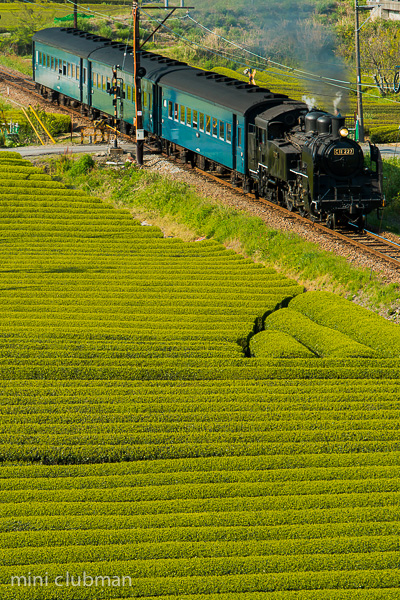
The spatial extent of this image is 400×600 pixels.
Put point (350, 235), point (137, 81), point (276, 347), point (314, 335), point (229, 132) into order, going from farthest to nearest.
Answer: point (137, 81), point (229, 132), point (350, 235), point (314, 335), point (276, 347)

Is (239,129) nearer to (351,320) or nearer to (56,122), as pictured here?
(351,320)

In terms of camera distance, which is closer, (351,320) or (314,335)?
(314,335)

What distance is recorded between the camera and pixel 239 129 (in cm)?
3198

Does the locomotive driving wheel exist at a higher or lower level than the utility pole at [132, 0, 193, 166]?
lower

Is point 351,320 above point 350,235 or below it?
below

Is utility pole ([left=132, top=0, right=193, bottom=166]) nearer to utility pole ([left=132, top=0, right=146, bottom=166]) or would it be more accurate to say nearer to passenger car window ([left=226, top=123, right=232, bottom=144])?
utility pole ([left=132, top=0, right=146, bottom=166])

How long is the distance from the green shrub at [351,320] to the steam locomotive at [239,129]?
172 inches

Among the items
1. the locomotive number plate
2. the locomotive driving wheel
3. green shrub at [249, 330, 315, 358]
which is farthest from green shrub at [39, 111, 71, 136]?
green shrub at [249, 330, 315, 358]

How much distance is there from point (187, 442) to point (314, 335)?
7.27 m

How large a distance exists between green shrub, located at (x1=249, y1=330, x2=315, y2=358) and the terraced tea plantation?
7cm

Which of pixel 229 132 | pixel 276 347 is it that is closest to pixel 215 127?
pixel 229 132

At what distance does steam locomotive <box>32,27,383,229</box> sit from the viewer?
2691 cm

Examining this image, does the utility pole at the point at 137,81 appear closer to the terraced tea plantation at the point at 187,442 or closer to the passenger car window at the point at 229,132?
the passenger car window at the point at 229,132

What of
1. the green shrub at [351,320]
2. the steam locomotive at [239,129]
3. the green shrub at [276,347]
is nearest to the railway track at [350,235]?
the steam locomotive at [239,129]
